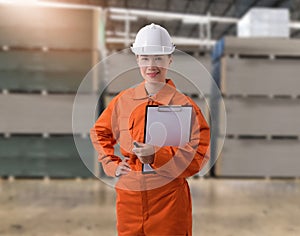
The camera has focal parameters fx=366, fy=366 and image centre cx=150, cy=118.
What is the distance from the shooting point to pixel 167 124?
1291 millimetres

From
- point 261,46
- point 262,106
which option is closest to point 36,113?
point 262,106

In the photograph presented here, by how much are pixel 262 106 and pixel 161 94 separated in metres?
4.97

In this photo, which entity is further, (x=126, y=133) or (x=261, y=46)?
(x=261, y=46)

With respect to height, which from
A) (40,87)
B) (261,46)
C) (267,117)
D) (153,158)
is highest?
(261,46)

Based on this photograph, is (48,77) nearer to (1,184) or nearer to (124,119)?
(1,184)

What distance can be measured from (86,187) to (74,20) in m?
2.59

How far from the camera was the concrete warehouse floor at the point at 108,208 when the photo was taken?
329cm

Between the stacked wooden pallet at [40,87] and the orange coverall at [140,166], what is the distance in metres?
4.37

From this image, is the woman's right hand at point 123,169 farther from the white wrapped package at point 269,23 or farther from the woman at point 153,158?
the white wrapped package at point 269,23

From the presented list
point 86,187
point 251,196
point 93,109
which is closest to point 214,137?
point 93,109

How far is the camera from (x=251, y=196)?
15.6 ft

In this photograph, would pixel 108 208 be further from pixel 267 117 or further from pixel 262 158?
pixel 267 117

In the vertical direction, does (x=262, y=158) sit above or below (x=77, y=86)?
below

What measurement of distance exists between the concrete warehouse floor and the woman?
1774mm
